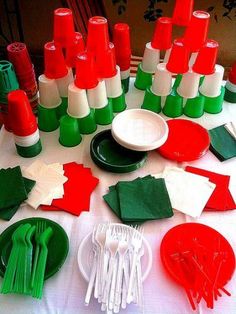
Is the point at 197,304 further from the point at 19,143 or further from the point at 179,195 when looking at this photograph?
the point at 19,143

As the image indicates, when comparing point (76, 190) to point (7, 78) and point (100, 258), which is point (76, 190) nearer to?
point (100, 258)

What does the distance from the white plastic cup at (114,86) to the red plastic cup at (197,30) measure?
0.22m

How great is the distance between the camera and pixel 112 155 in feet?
2.72

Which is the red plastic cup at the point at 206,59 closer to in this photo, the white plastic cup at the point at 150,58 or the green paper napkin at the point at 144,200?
the white plastic cup at the point at 150,58

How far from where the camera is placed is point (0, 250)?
621mm

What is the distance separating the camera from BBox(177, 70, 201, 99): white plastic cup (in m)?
0.88

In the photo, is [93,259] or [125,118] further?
[125,118]

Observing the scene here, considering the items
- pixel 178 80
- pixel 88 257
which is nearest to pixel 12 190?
pixel 88 257

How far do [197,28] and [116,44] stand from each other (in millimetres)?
233

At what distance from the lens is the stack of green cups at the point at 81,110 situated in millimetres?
814

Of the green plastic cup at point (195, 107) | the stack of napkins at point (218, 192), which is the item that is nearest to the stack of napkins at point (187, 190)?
the stack of napkins at point (218, 192)

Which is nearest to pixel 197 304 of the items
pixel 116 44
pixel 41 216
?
pixel 41 216

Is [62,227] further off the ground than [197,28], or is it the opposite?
[197,28]

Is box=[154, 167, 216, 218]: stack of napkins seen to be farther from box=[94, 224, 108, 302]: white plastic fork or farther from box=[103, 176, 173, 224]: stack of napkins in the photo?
box=[94, 224, 108, 302]: white plastic fork
